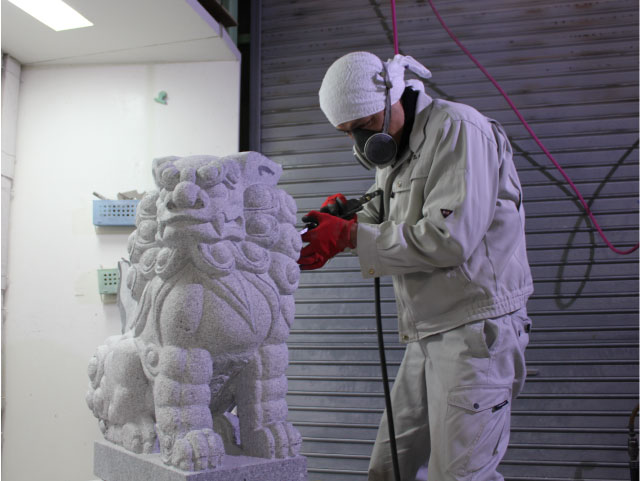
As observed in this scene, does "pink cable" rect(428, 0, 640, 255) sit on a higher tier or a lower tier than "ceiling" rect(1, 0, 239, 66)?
lower

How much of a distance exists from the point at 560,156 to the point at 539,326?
99 cm

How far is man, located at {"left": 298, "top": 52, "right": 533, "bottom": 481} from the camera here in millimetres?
1870

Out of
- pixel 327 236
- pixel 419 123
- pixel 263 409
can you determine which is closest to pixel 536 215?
pixel 419 123

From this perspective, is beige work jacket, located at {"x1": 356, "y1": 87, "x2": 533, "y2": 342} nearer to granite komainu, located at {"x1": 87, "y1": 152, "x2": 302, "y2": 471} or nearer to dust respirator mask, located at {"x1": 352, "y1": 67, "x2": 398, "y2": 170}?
dust respirator mask, located at {"x1": 352, "y1": 67, "x2": 398, "y2": 170}

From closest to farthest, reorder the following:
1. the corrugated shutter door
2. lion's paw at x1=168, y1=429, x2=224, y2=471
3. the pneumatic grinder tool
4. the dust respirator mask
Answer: lion's paw at x1=168, y1=429, x2=224, y2=471 < the dust respirator mask < the pneumatic grinder tool < the corrugated shutter door

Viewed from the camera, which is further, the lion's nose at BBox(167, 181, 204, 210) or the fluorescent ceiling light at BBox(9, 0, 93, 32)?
the fluorescent ceiling light at BBox(9, 0, 93, 32)

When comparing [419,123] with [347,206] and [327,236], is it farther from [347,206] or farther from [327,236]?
[327,236]

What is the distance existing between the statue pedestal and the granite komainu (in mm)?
28

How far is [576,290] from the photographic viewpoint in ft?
11.1

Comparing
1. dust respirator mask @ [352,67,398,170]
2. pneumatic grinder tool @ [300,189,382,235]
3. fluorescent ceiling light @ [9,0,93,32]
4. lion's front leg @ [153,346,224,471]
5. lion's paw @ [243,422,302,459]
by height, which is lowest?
lion's paw @ [243,422,302,459]

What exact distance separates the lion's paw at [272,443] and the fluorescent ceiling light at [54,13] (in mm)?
2388

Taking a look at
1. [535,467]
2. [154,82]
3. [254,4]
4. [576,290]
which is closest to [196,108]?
[154,82]

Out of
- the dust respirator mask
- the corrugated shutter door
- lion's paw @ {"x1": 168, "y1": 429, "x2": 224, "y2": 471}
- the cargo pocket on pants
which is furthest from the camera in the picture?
the corrugated shutter door

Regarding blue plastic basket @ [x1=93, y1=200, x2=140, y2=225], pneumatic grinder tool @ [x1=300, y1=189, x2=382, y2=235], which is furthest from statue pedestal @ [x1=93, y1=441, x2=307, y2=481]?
blue plastic basket @ [x1=93, y1=200, x2=140, y2=225]
